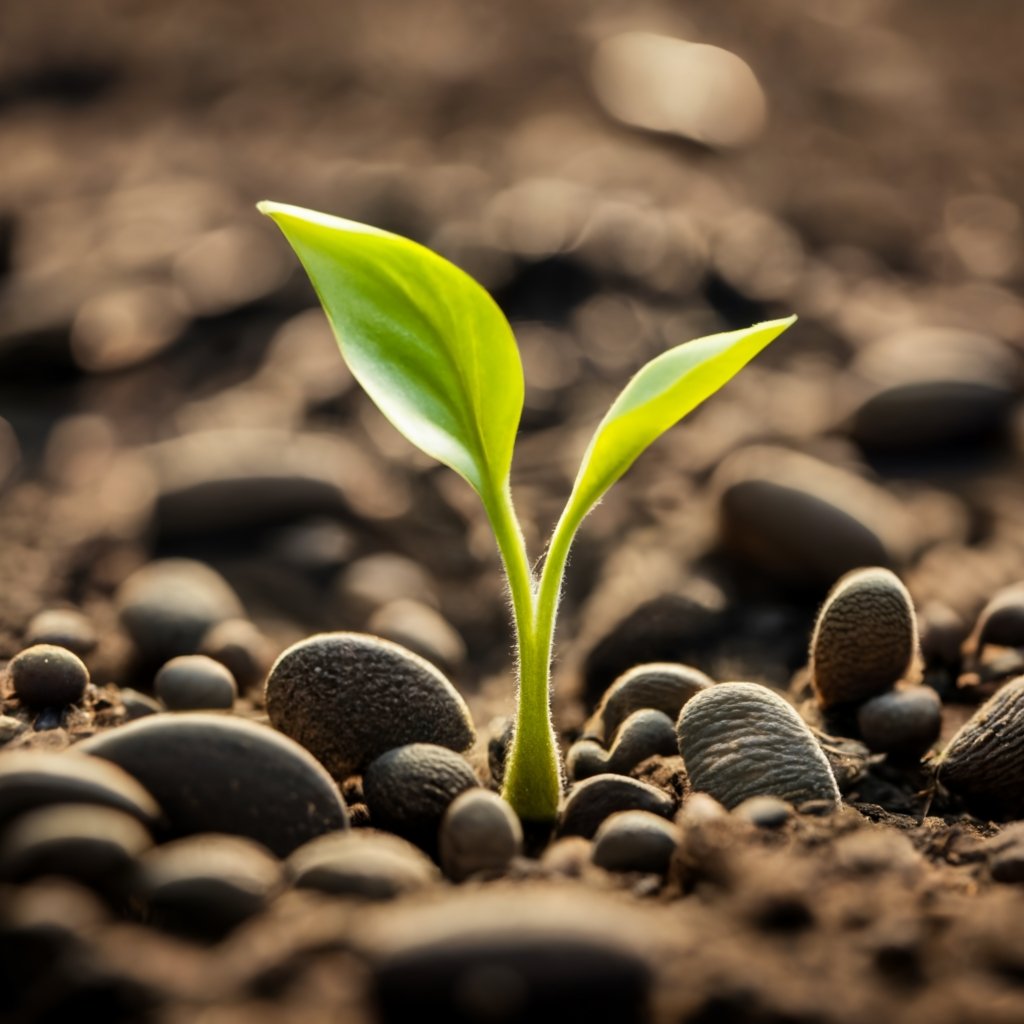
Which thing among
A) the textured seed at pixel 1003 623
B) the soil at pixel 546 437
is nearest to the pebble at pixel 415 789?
the soil at pixel 546 437

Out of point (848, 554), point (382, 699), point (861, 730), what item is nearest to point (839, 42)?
point (848, 554)

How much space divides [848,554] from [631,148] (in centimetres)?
211

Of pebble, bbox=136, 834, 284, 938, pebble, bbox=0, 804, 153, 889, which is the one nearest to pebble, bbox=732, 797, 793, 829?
pebble, bbox=136, 834, 284, 938

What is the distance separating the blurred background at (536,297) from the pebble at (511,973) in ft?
3.29

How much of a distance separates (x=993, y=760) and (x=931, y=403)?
1.29m

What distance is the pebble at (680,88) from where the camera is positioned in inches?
150

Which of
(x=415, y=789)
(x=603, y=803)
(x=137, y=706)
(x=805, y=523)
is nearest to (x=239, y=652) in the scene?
(x=137, y=706)

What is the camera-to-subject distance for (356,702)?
1.28m

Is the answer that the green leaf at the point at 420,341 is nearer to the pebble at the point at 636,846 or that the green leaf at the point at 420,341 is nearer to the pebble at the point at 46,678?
the pebble at the point at 636,846

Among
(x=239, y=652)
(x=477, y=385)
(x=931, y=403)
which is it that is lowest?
(x=239, y=652)

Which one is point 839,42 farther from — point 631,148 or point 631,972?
point 631,972

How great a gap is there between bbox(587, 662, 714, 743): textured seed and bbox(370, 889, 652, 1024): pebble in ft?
2.19

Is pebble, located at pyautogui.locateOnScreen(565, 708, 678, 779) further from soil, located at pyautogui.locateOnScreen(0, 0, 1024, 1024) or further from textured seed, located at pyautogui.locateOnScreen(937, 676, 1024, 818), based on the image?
textured seed, located at pyautogui.locateOnScreen(937, 676, 1024, 818)

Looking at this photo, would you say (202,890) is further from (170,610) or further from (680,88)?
(680,88)
